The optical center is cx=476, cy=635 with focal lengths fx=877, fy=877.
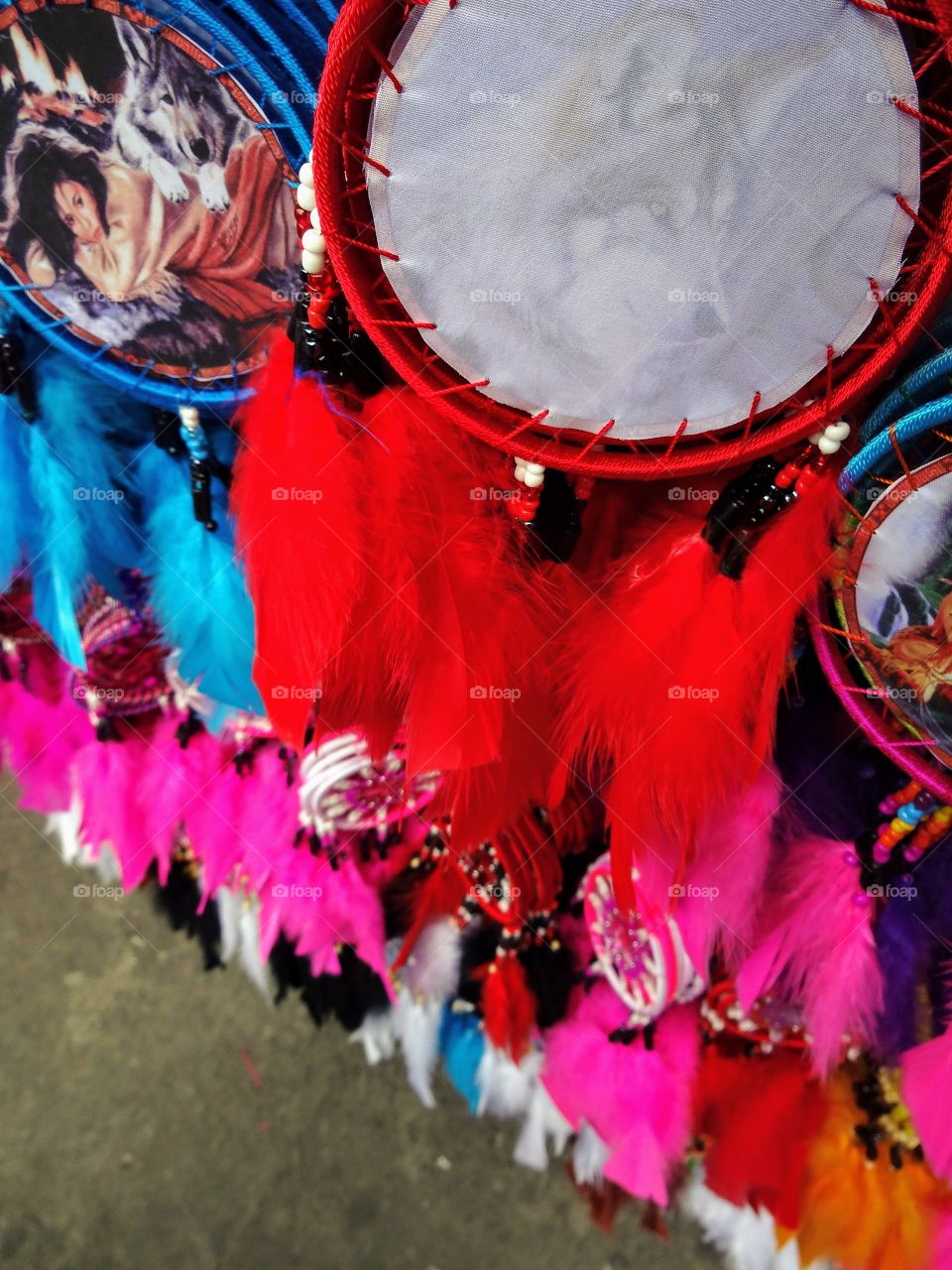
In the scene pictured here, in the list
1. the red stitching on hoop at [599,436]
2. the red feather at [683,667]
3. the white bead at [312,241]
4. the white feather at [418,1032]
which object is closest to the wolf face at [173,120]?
the white bead at [312,241]

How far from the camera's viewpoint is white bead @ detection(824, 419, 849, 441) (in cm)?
65

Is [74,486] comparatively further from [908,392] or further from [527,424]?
[908,392]

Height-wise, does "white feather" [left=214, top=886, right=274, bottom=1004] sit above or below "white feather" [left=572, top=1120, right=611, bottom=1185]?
below

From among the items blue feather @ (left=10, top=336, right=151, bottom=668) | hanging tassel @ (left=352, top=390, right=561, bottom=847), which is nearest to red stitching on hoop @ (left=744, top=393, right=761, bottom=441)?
hanging tassel @ (left=352, top=390, right=561, bottom=847)

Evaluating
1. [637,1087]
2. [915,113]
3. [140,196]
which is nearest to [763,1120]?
[637,1087]

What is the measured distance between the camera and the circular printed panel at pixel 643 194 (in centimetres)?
51

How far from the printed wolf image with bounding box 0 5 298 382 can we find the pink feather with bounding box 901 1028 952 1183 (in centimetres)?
93

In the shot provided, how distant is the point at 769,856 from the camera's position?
877 millimetres

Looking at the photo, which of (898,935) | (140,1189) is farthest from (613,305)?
(140,1189)

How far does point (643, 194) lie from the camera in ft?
1.83

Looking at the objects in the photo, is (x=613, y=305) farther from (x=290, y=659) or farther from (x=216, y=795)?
(x=216, y=795)

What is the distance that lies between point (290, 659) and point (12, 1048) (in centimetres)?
125

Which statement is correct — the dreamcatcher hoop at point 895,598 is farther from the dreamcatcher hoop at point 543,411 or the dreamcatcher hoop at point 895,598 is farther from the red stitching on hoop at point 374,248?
the red stitching on hoop at point 374,248

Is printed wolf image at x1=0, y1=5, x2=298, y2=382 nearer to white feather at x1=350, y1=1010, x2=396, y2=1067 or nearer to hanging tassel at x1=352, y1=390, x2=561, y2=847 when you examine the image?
hanging tassel at x1=352, y1=390, x2=561, y2=847
